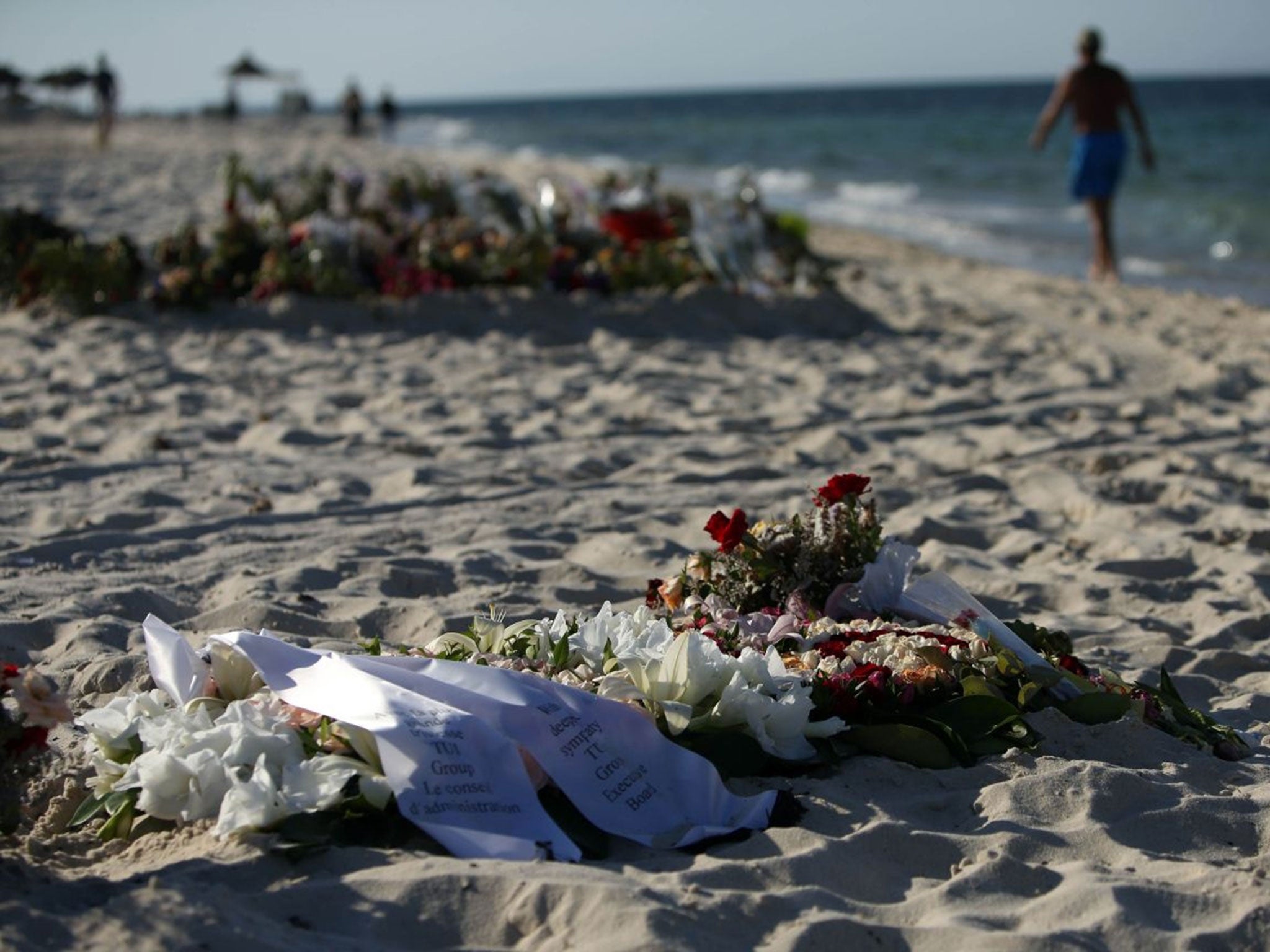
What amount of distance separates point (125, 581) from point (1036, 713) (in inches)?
107

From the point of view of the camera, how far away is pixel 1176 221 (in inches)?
632

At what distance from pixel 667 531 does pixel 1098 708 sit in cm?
194

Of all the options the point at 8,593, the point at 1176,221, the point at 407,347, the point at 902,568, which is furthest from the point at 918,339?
the point at 1176,221

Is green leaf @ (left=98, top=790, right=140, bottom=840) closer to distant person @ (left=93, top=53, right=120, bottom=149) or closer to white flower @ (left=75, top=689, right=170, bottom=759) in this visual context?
white flower @ (left=75, top=689, right=170, bottom=759)

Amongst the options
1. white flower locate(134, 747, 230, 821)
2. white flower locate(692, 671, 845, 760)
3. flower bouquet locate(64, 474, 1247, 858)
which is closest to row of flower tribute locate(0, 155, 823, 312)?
flower bouquet locate(64, 474, 1247, 858)

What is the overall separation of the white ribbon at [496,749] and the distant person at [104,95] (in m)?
28.3

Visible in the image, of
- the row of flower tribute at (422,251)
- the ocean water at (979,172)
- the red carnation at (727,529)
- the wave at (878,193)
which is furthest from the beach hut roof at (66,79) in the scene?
the red carnation at (727,529)

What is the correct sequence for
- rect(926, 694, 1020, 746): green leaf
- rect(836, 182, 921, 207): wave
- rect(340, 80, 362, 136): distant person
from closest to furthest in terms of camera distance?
rect(926, 694, 1020, 746): green leaf < rect(836, 182, 921, 207): wave < rect(340, 80, 362, 136): distant person

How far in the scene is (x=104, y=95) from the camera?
94.7ft

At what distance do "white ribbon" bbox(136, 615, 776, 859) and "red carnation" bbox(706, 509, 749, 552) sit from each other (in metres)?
0.78

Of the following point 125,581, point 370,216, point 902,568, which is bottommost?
point 125,581

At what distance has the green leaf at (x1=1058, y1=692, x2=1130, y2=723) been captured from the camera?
302 cm

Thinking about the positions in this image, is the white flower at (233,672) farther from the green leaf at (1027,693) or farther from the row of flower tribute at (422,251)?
the row of flower tribute at (422,251)

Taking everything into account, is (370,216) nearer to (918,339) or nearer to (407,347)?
(407,347)
